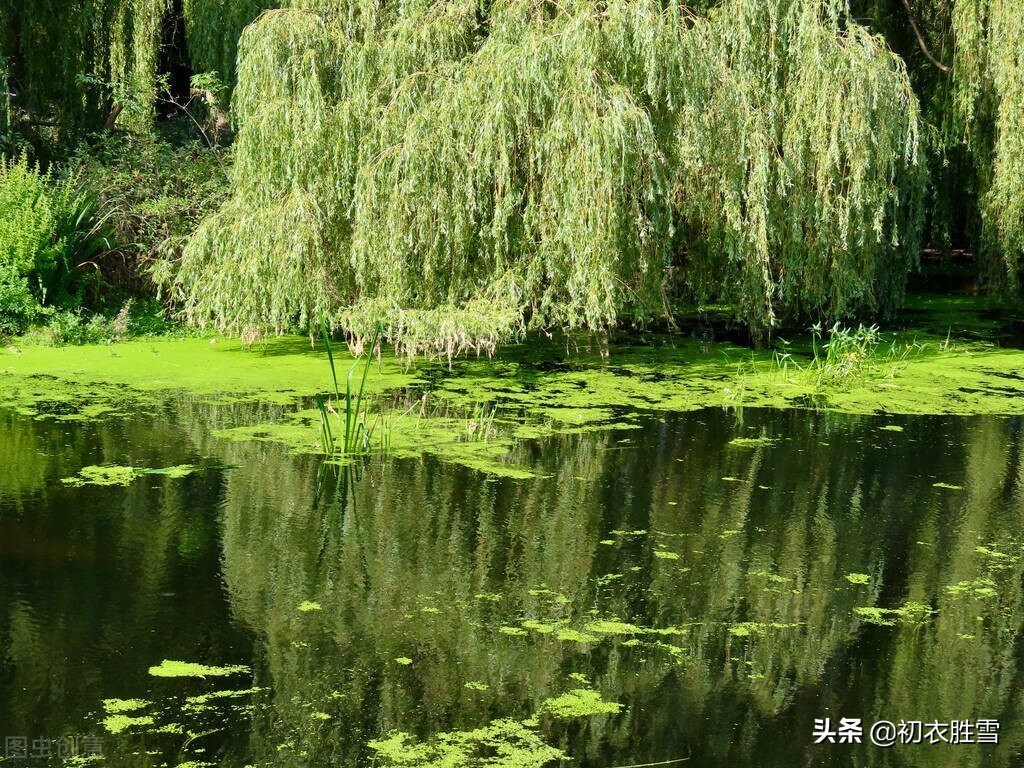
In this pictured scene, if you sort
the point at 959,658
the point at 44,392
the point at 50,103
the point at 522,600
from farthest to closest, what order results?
the point at 50,103, the point at 44,392, the point at 522,600, the point at 959,658

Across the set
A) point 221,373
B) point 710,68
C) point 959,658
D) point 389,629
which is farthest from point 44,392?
point 959,658

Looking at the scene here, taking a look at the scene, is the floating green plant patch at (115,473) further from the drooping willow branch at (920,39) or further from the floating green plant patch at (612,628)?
the drooping willow branch at (920,39)

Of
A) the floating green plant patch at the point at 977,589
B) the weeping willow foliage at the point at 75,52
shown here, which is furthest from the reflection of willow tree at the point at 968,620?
the weeping willow foliage at the point at 75,52

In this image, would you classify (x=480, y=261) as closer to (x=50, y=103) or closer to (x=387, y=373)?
(x=387, y=373)

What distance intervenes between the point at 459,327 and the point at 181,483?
2878mm

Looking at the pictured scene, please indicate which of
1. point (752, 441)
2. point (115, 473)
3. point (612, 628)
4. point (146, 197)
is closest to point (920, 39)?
point (752, 441)

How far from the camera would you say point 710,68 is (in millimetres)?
8820

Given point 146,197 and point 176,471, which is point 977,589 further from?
point 146,197

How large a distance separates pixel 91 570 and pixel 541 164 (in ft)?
15.5

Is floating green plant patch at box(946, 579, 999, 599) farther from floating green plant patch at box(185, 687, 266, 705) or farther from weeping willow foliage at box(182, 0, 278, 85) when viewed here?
weeping willow foliage at box(182, 0, 278, 85)

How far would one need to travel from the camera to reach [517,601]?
15.0 feet

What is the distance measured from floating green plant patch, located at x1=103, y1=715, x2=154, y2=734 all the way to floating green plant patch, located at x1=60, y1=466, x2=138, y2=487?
101 inches

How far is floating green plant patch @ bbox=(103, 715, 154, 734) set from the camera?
3484 mm

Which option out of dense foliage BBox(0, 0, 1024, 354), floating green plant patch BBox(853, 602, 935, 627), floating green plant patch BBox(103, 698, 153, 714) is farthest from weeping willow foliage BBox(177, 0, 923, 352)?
floating green plant patch BBox(103, 698, 153, 714)
